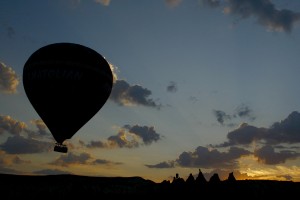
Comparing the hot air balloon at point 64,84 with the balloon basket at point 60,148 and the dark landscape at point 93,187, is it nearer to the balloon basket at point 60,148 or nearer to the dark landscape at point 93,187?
the balloon basket at point 60,148

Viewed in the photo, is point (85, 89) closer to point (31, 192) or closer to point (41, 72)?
point (41, 72)

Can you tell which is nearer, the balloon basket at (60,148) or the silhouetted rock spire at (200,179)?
the silhouetted rock spire at (200,179)

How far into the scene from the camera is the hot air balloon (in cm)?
3609

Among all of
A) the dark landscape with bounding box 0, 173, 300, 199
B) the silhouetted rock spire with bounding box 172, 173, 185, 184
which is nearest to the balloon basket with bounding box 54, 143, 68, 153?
the dark landscape with bounding box 0, 173, 300, 199

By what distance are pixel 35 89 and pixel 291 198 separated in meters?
25.7

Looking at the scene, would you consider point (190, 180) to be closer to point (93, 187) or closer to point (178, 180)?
point (178, 180)

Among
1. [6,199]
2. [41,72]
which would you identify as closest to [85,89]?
[41,72]

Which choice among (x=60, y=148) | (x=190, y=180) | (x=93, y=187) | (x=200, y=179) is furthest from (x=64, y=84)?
(x=200, y=179)

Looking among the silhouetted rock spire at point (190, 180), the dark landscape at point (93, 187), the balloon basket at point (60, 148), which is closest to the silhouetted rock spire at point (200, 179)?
the silhouetted rock spire at point (190, 180)

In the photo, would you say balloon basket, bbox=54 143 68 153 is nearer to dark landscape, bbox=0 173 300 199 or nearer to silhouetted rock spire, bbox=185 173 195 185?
dark landscape, bbox=0 173 300 199

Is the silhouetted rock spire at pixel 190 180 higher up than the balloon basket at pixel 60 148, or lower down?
lower down

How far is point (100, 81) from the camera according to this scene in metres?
38.0

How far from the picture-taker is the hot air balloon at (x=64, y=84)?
36094 millimetres

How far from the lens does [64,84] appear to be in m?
36.3
